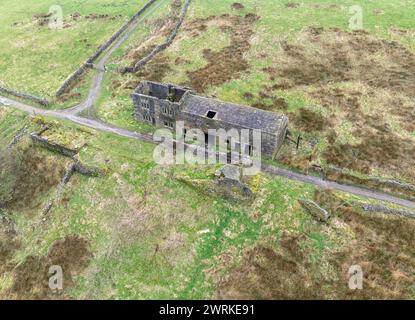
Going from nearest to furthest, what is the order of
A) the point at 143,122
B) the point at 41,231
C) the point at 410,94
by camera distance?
the point at 41,231 → the point at 143,122 → the point at 410,94

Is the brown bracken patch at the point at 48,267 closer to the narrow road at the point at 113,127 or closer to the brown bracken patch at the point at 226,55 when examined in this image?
the narrow road at the point at 113,127

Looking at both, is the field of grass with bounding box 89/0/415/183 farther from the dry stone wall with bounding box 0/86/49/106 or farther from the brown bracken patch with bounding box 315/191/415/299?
the dry stone wall with bounding box 0/86/49/106

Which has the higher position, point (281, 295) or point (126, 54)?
point (126, 54)

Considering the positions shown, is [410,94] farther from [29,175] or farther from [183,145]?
[29,175]

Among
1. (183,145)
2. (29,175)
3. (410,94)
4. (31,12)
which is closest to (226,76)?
(183,145)

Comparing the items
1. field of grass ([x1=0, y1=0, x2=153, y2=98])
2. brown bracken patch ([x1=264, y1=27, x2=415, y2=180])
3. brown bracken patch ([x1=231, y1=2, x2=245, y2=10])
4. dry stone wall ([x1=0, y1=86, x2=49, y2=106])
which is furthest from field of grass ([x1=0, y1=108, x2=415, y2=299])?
brown bracken patch ([x1=231, y1=2, x2=245, y2=10])

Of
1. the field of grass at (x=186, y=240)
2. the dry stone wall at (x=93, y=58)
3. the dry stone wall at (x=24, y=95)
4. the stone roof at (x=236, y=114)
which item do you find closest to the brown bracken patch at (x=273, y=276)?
the field of grass at (x=186, y=240)

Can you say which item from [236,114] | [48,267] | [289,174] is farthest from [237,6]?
[48,267]
